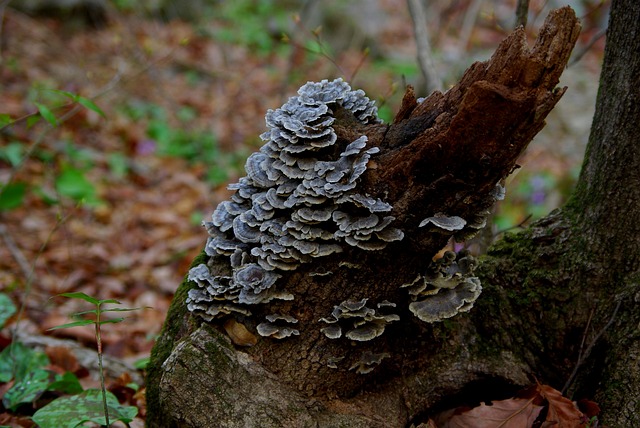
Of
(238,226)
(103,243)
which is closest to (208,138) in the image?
(103,243)

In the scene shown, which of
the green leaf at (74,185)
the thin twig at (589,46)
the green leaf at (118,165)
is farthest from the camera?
the green leaf at (118,165)

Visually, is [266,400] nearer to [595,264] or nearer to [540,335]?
→ [540,335]

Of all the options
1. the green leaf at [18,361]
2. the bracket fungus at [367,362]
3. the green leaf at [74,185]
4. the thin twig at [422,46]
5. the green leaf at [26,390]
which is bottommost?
the bracket fungus at [367,362]

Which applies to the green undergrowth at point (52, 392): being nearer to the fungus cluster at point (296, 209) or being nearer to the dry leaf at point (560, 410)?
the fungus cluster at point (296, 209)

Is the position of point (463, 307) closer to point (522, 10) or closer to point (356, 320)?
point (356, 320)

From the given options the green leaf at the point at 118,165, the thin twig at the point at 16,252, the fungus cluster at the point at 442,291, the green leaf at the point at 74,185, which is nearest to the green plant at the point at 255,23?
the green leaf at the point at 118,165
